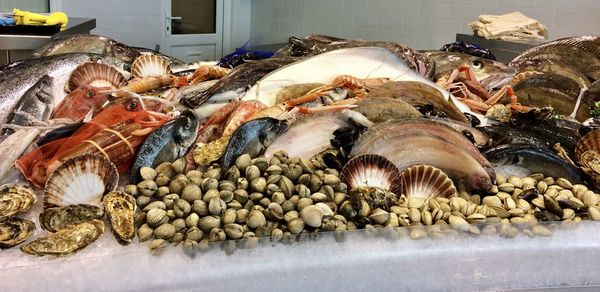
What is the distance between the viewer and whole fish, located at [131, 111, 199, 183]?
133 centimetres

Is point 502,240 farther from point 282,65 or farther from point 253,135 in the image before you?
point 282,65

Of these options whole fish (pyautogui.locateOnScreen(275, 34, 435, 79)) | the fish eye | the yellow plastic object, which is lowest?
the fish eye

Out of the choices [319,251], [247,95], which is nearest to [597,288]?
[319,251]

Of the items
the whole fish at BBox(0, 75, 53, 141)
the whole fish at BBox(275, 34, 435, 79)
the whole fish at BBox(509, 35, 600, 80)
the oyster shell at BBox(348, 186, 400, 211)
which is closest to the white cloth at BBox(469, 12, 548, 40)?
the whole fish at BBox(509, 35, 600, 80)

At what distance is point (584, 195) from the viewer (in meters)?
1.36

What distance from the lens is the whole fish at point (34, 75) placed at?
67.6 inches

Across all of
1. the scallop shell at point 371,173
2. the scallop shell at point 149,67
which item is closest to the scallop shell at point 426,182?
the scallop shell at point 371,173

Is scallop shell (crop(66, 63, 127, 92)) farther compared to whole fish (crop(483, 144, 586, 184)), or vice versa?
scallop shell (crop(66, 63, 127, 92))

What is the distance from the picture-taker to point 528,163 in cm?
146

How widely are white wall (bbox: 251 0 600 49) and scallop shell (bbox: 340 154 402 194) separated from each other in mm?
3834

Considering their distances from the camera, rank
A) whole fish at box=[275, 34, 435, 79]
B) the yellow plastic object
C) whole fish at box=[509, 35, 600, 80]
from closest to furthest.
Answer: whole fish at box=[275, 34, 435, 79]
whole fish at box=[509, 35, 600, 80]
the yellow plastic object

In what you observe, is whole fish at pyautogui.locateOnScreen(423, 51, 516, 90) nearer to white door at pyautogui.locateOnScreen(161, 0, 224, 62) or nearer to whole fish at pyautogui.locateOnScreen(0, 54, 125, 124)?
whole fish at pyautogui.locateOnScreen(0, 54, 125, 124)

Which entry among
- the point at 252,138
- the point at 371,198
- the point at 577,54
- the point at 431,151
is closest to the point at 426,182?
the point at 431,151

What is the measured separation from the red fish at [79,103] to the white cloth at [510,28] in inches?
121
